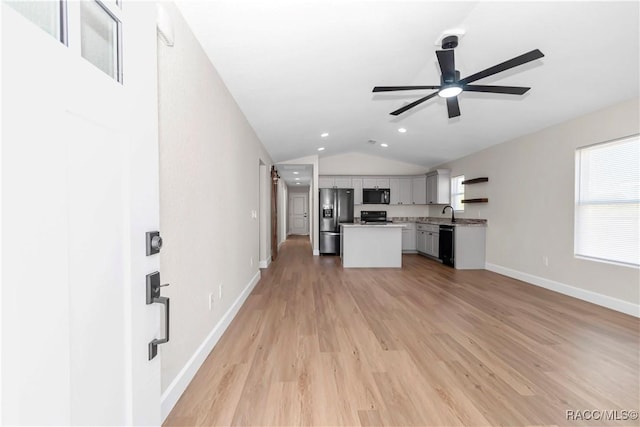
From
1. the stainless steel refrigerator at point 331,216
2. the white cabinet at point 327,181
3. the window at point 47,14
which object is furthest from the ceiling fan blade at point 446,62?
the white cabinet at point 327,181

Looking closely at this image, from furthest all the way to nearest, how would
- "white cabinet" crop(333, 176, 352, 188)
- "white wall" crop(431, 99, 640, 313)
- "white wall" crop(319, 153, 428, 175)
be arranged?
"white wall" crop(319, 153, 428, 175) → "white cabinet" crop(333, 176, 352, 188) → "white wall" crop(431, 99, 640, 313)

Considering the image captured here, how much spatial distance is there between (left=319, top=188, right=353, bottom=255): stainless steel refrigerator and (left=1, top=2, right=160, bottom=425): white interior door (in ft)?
20.3

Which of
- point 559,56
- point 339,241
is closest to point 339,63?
point 559,56

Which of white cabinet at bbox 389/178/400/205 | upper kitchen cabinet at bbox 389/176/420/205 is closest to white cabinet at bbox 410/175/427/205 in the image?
upper kitchen cabinet at bbox 389/176/420/205

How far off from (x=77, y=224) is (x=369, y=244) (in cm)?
501

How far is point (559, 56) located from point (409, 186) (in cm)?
513

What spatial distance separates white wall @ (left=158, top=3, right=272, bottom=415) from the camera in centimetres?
152

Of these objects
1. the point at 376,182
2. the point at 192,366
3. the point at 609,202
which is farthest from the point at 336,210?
the point at 192,366

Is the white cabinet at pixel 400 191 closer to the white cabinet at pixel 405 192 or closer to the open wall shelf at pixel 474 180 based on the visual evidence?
the white cabinet at pixel 405 192

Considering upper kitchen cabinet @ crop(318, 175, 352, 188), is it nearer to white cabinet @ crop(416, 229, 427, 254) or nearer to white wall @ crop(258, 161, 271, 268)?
white cabinet @ crop(416, 229, 427, 254)

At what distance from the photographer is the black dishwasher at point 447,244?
17.9 feet

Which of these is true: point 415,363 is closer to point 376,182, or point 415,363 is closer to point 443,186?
point 443,186

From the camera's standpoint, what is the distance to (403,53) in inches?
100

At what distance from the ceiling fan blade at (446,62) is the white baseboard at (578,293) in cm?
323
